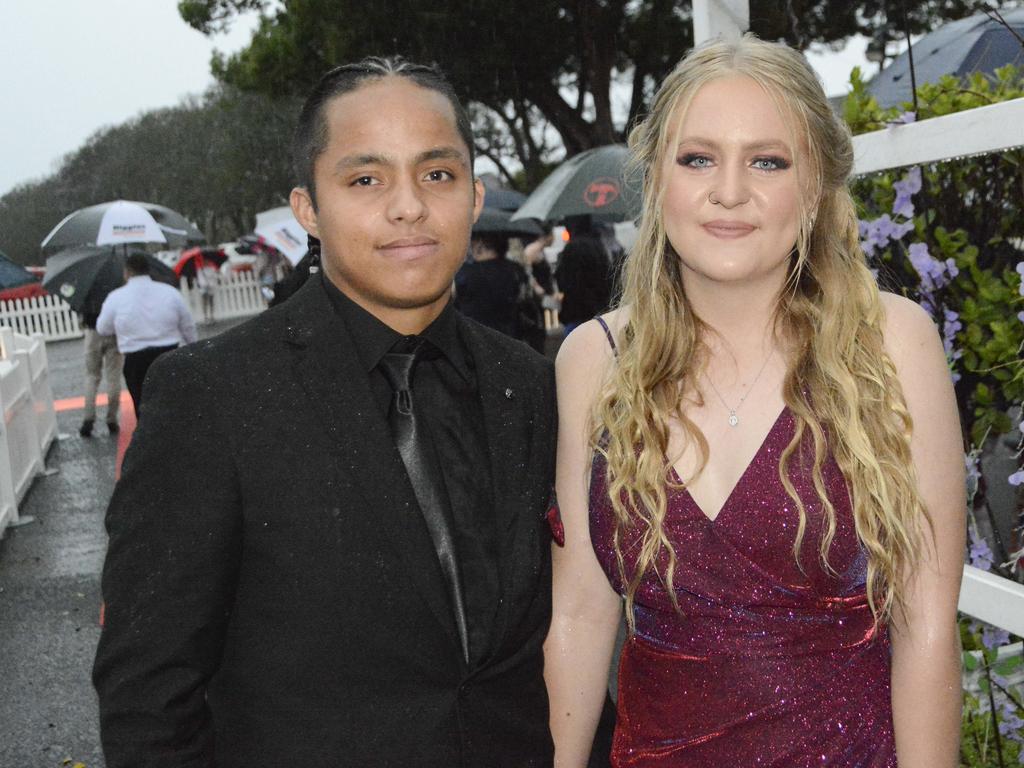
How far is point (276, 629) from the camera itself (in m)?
1.70

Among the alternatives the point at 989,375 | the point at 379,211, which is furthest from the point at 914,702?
the point at 989,375

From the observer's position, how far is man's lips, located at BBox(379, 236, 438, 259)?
6.03 feet

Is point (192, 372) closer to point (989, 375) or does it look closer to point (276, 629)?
point (276, 629)

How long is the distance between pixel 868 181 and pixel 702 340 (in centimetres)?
156

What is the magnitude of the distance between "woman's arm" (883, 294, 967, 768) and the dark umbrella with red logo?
837 cm

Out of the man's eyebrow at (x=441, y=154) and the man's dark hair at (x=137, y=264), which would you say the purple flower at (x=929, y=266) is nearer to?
the man's eyebrow at (x=441, y=154)

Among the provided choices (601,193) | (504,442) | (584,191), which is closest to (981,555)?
(504,442)

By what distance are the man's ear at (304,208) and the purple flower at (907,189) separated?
2.02 metres

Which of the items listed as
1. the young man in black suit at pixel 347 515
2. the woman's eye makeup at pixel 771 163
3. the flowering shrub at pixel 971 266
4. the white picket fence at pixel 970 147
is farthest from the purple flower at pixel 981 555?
the young man in black suit at pixel 347 515

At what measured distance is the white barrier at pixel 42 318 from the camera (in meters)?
30.0

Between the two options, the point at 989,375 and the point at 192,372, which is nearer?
the point at 192,372

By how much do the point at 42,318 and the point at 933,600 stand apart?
31440mm

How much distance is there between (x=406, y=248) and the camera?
1.84m

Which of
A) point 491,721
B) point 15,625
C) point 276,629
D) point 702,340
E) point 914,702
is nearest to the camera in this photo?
point 276,629
